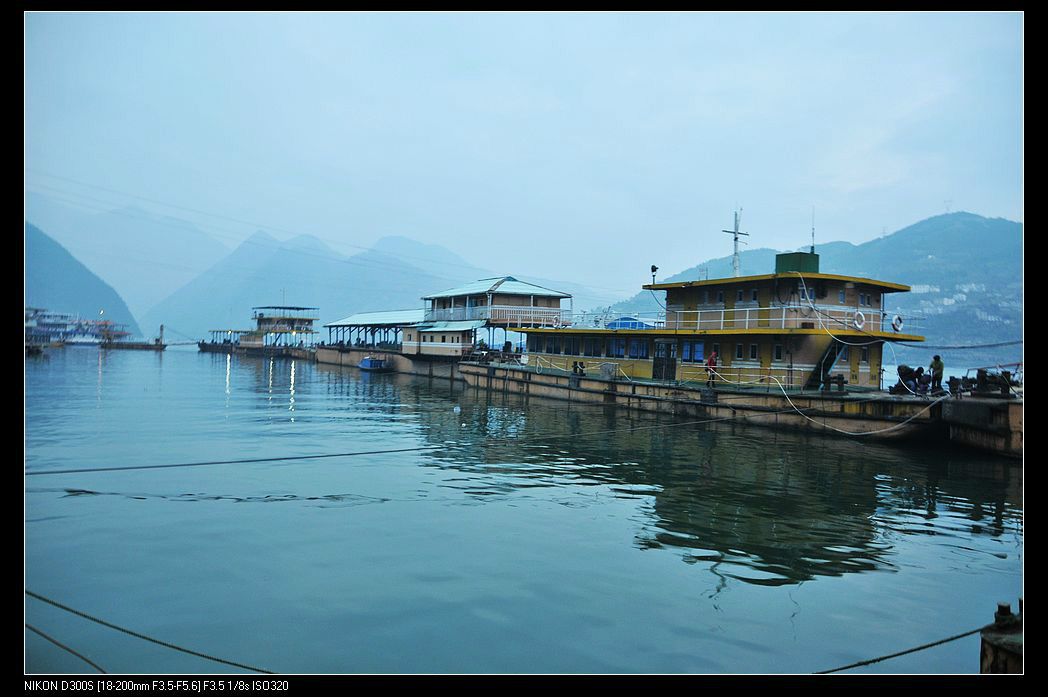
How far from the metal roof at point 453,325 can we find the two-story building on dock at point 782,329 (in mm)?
24842

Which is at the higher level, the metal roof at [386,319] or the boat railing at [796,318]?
the metal roof at [386,319]

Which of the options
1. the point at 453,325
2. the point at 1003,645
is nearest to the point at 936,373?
the point at 1003,645

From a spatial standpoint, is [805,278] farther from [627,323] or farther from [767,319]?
[627,323]

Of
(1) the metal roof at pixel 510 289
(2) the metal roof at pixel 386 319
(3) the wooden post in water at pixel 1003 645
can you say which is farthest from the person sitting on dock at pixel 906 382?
(2) the metal roof at pixel 386 319

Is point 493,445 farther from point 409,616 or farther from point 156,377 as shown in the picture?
point 156,377

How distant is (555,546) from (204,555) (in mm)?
6992

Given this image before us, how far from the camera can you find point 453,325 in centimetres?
6606

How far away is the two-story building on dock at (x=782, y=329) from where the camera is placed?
3269 cm

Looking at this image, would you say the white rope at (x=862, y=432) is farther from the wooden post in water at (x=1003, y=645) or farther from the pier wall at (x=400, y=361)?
the pier wall at (x=400, y=361)

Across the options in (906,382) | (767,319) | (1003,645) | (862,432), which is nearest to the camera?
(1003,645)

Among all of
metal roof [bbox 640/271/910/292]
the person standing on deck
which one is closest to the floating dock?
the person standing on deck

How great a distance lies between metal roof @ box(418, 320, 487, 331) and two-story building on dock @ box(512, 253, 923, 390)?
24.8 m

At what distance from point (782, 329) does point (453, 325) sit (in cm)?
3923
